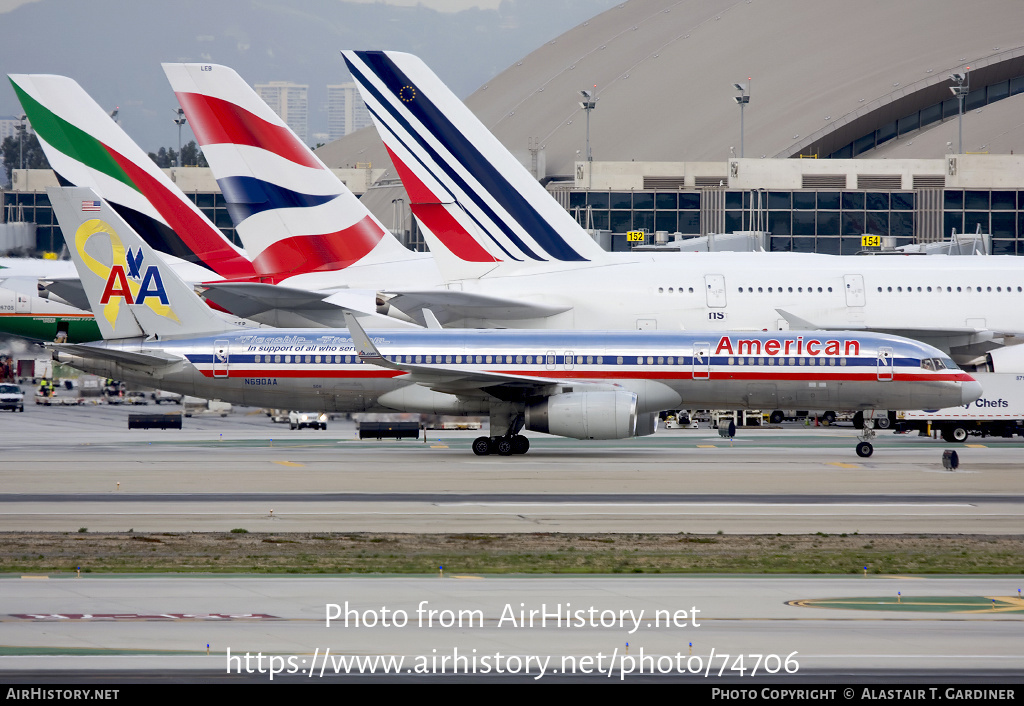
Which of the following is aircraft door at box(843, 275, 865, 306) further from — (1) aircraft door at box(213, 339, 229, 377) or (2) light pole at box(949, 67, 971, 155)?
(2) light pole at box(949, 67, 971, 155)

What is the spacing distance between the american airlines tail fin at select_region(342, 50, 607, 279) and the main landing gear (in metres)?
10.3

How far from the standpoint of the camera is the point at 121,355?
3459 centimetres

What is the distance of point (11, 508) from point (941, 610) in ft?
59.9

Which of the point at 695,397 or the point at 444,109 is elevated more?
the point at 444,109

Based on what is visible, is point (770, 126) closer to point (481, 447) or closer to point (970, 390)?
point (970, 390)

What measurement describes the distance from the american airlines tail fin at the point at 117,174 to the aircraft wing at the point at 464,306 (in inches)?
304

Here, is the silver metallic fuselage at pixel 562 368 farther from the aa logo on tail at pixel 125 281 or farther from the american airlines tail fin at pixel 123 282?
the aa logo on tail at pixel 125 281

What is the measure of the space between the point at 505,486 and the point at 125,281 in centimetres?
1523

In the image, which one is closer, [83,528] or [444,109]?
[83,528]

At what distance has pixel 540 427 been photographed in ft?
113

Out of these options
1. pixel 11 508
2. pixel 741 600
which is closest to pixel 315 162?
pixel 11 508
